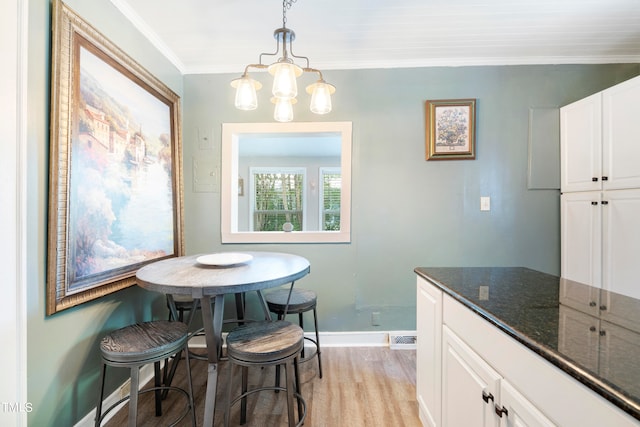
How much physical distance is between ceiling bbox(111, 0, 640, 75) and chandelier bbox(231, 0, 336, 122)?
1.11 feet

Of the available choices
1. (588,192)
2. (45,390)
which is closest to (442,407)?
(45,390)

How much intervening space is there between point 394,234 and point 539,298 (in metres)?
1.38

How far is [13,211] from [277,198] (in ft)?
Result: 14.9

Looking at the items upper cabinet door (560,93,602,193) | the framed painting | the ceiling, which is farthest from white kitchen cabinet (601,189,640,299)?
the framed painting

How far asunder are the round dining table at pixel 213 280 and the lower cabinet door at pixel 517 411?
3.00ft

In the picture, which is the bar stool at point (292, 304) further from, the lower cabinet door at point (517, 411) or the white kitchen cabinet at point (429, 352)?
the lower cabinet door at point (517, 411)

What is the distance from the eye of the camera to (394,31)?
193 cm

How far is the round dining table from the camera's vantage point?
1.19 m

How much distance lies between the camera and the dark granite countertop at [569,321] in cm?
53

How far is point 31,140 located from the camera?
113cm

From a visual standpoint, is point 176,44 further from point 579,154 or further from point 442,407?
point 579,154

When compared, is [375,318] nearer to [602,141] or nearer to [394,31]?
[602,141]

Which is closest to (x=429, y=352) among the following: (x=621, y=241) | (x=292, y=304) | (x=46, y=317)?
(x=292, y=304)

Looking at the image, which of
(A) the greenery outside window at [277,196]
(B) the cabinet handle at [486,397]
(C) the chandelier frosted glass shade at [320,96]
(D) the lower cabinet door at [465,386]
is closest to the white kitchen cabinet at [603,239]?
(D) the lower cabinet door at [465,386]
